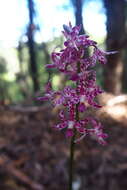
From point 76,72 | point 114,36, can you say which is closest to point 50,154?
point 76,72

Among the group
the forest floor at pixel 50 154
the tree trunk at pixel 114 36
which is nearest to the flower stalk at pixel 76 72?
the forest floor at pixel 50 154

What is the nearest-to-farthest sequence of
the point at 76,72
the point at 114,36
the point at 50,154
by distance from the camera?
the point at 76,72 → the point at 50,154 → the point at 114,36

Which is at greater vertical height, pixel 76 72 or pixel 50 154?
pixel 76 72

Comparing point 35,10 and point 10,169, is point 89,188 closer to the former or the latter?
point 10,169

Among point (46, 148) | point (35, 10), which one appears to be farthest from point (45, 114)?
point (35, 10)

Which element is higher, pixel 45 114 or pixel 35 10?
pixel 35 10

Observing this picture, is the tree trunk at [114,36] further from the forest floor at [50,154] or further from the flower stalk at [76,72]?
the flower stalk at [76,72]

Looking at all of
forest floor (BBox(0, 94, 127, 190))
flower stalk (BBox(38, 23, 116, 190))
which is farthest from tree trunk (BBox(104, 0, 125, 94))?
flower stalk (BBox(38, 23, 116, 190))

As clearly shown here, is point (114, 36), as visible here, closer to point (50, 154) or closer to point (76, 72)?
point (50, 154)

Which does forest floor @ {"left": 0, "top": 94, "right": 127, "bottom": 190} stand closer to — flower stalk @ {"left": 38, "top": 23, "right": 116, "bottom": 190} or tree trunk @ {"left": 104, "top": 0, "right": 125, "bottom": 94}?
tree trunk @ {"left": 104, "top": 0, "right": 125, "bottom": 94}
